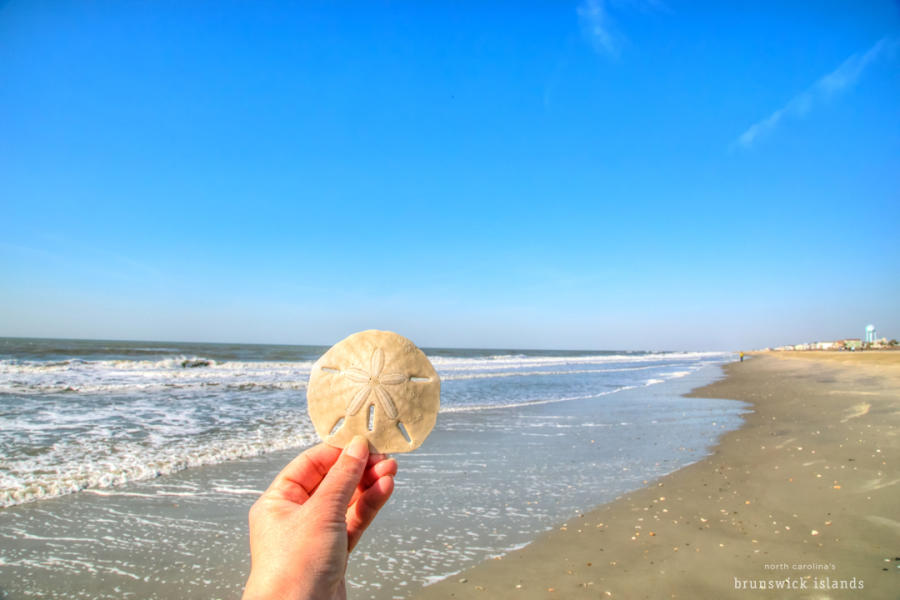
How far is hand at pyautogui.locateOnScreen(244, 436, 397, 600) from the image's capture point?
61.1 inches

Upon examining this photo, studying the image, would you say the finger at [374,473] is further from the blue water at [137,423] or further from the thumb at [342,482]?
the blue water at [137,423]

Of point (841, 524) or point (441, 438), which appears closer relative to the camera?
point (841, 524)

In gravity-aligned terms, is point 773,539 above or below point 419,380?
below

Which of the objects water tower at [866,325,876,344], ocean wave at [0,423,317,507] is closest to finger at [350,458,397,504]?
ocean wave at [0,423,317,507]

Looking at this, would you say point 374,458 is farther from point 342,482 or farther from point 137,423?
point 137,423

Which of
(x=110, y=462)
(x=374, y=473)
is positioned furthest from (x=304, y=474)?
(x=110, y=462)

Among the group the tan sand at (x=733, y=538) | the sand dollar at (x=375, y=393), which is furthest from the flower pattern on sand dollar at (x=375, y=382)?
the tan sand at (x=733, y=538)

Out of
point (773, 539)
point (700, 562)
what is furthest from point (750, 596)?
point (773, 539)

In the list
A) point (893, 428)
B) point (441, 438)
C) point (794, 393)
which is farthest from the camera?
point (794, 393)

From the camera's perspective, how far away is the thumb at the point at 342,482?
1.76m

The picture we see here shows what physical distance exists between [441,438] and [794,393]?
1311 cm

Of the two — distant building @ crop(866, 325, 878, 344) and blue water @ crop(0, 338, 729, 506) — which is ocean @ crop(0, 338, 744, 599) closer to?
blue water @ crop(0, 338, 729, 506)

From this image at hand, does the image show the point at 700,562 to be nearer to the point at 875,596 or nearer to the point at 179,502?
the point at 875,596

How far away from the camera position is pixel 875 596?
3.13 m
